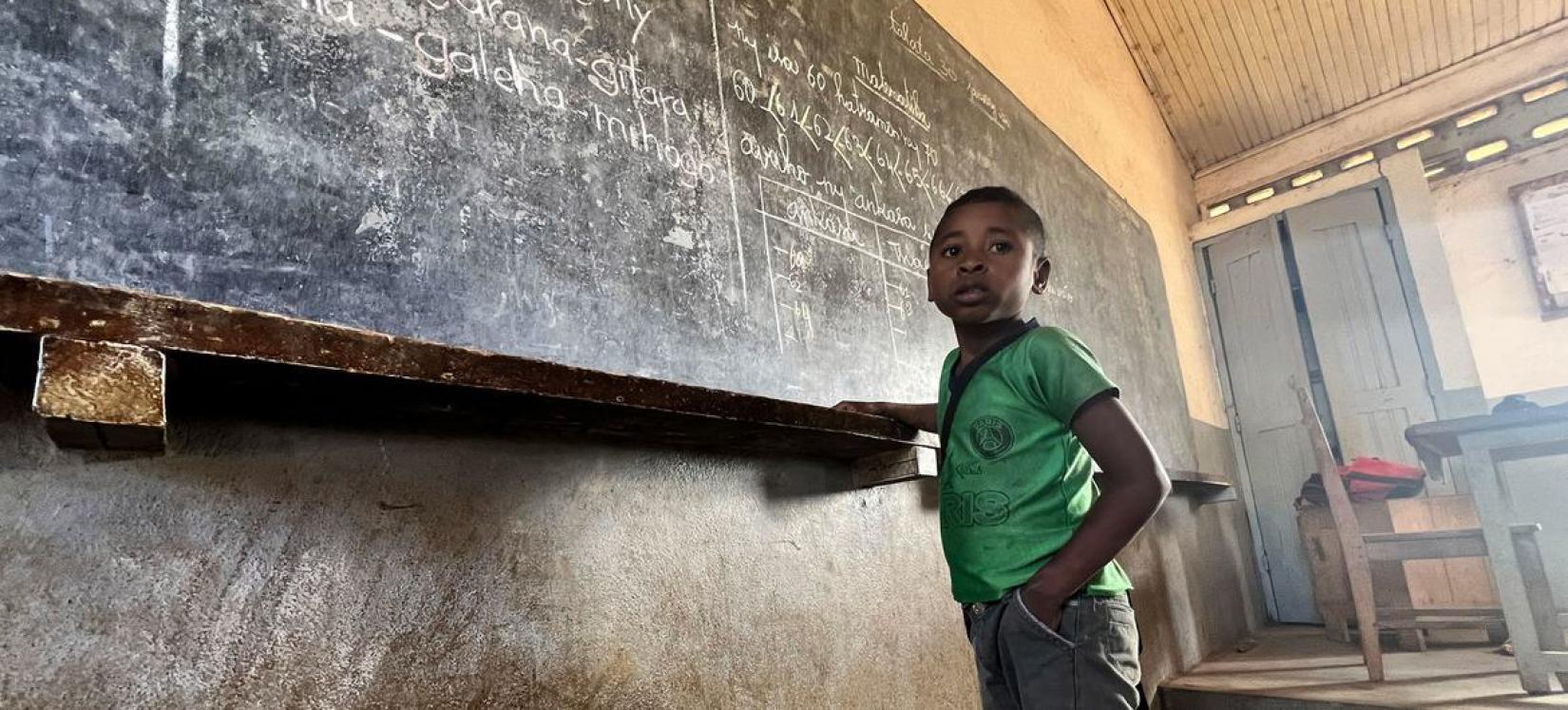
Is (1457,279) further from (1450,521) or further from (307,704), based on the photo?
(307,704)

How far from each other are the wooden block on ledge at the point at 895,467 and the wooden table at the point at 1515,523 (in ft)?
7.37

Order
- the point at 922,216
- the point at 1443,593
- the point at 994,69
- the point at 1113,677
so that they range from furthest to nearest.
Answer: the point at 1443,593 < the point at 994,69 < the point at 922,216 < the point at 1113,677

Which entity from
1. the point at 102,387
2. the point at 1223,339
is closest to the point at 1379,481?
the point at 1223,339

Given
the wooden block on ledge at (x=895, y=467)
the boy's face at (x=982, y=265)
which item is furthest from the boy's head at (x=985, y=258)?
the wooden block on ledge at (x=895, y=467)

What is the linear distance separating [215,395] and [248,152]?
36cm

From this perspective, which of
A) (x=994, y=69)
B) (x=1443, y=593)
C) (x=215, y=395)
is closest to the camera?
(x=215, y=395)

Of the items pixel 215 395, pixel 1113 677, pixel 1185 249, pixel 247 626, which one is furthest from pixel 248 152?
pixel 1185 249

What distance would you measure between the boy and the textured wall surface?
53 cm

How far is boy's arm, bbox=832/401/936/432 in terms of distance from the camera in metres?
1.79

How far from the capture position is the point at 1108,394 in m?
1.22

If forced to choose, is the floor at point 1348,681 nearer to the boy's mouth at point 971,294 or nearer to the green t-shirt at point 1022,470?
the green t-shirt at point 1022,470

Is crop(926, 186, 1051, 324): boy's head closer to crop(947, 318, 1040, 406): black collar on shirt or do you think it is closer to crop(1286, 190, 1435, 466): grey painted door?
crop(947, 318, 1040, 406): black collar on shirt

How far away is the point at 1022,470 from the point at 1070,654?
29cm

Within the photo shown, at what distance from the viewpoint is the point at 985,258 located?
1.47m
